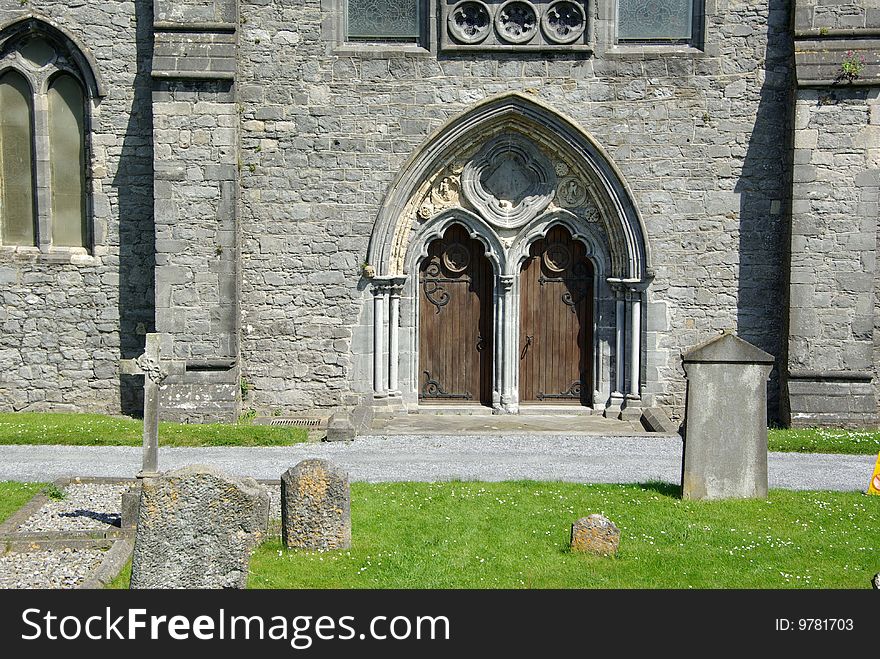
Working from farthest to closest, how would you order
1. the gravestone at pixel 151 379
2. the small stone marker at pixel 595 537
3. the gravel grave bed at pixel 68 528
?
the gravestone at pixel 151 379, the small stone marker at pixel 595 537, the gravel grave bed at pixel 68 528

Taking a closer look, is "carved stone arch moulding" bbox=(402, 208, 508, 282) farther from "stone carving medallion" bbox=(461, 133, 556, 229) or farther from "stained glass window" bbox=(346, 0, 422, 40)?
"stained glass window" bbox=(346, 0, 422, 40)

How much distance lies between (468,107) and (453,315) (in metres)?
2.91

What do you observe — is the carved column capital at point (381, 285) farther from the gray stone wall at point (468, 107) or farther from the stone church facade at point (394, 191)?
the gray stone wall at point (468, 107)

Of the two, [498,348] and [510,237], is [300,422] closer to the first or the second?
[498,348]

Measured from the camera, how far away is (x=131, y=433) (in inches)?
453

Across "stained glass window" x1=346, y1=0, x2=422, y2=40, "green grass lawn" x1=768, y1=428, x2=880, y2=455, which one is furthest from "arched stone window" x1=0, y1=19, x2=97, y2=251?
"green grass lawn" x1=768, y1=428, x2=880, y2=455

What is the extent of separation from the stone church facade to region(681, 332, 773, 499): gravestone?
15.0ft

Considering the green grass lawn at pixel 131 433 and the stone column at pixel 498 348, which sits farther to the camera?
the stone column at pixel 498 348

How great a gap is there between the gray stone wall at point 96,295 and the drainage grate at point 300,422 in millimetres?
2176

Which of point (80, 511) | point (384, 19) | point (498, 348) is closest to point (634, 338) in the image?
point (498, 348)

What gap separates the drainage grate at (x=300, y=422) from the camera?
12641 millimetres

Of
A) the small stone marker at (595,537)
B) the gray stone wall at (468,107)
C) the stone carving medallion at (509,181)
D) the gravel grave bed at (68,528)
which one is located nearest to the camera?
the gravel grave bed at (68,528)

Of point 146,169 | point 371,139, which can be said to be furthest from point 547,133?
point 146,169

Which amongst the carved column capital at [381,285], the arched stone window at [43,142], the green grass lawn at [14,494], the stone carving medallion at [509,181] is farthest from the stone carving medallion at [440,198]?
the green grass lawn at [14,494]
